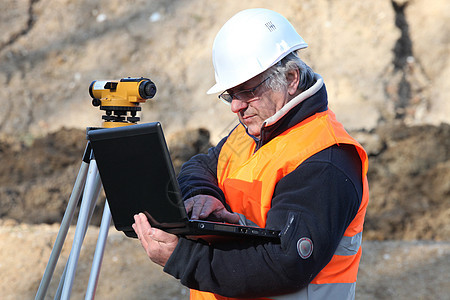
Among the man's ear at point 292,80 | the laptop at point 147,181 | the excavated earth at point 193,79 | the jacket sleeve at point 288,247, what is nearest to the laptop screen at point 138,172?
the laptop at point 147,181

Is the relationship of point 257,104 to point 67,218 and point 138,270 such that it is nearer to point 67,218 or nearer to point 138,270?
point 67,218

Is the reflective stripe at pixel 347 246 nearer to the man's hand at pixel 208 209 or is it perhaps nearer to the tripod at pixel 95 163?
the man's hand at pixel 208 209

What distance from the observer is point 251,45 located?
6.14 ft

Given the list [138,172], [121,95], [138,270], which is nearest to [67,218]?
[121,95]

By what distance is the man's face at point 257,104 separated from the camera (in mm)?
1841

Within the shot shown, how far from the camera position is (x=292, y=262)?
152 cm

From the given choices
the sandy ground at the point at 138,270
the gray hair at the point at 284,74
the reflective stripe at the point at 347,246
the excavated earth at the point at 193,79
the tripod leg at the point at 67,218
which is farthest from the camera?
the excavated earth at the point at 193,79

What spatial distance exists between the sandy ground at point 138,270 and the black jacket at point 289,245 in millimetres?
2653

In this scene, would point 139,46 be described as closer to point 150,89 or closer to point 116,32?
point 116,32

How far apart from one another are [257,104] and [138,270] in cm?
289

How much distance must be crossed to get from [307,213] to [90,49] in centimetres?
771

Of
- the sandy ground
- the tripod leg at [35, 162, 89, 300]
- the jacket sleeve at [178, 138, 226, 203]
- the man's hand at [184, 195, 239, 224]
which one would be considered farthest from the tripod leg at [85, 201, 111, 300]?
the sandy ground

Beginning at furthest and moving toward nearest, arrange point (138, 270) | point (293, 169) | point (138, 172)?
1. point (138, 270)
2. point (293, 169)
3. point (138, 172)

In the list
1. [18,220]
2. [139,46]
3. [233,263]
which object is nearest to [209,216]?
[233,263]
